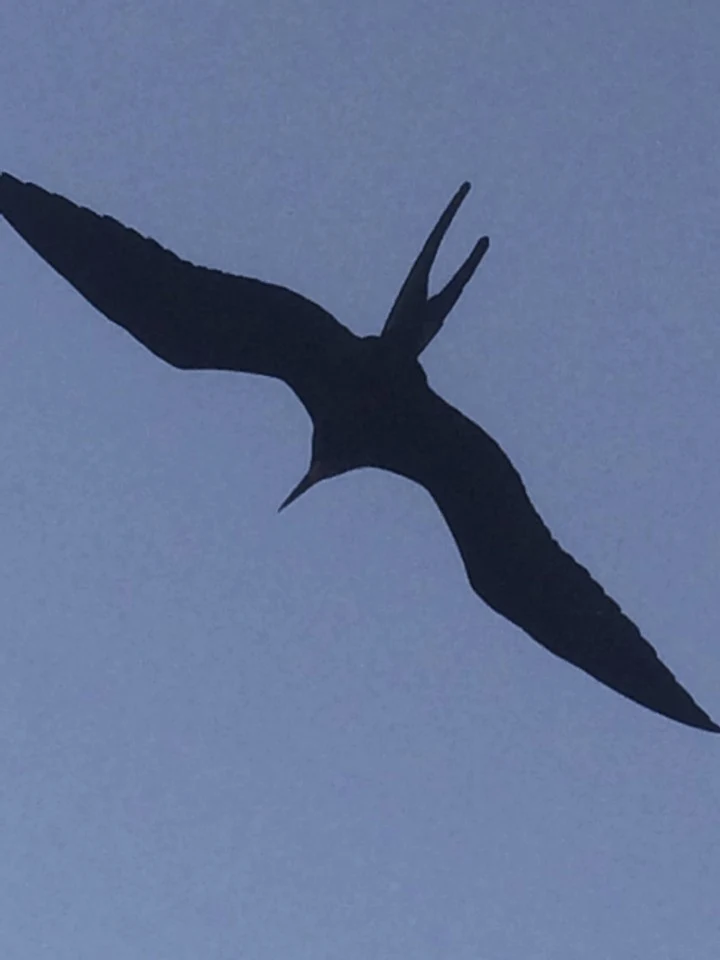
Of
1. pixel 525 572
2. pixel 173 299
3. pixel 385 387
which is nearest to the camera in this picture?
pixel 173 299

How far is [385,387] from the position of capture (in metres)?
12.0

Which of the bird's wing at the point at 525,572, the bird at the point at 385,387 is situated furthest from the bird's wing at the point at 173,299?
the bird's wing at the point at 525,572

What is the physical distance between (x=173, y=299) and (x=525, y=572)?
3043 millimetres

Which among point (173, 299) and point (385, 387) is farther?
point (385, 387)

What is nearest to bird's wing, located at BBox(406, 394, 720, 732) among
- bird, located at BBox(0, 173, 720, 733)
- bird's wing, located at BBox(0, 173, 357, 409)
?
bird, located at BBox(0, 173, 720, 733)

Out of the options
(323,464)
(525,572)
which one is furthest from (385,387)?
(525,572)

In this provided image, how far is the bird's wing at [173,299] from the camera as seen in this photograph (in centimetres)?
1165

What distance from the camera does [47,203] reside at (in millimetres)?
11656

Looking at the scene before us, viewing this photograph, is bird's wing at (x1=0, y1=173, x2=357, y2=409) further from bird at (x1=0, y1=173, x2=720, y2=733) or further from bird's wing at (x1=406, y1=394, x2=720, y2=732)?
bird's wing at (x1=406, y1=394, x2=720, y2=732)

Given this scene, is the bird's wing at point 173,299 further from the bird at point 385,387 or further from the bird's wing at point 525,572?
the bird's wing at point 525,572

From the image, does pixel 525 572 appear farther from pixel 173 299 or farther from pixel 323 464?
pixel 173 299

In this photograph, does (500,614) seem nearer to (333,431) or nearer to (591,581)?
(591,581)

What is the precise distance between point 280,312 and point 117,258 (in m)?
1.11

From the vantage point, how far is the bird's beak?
1266 cm
